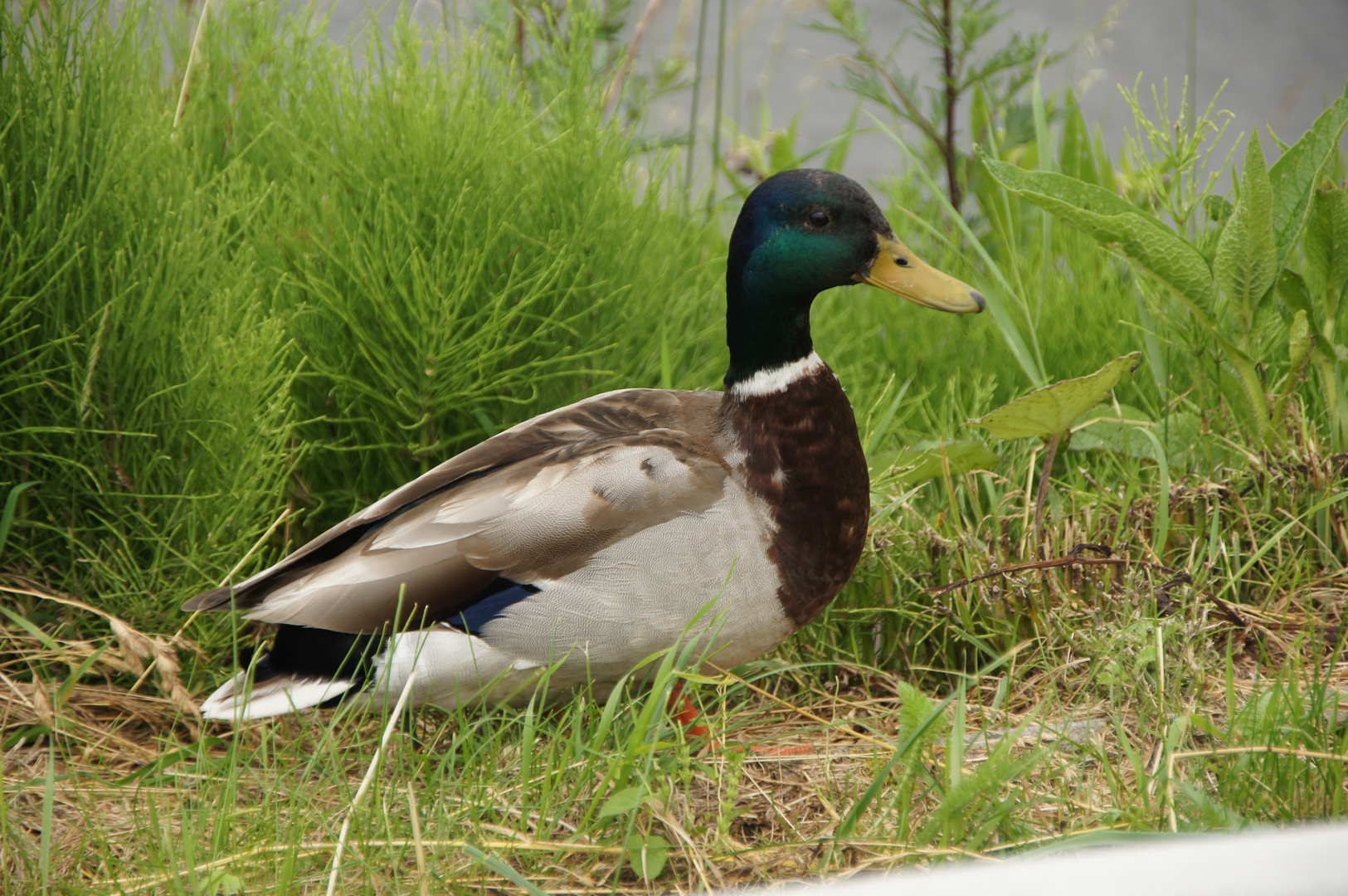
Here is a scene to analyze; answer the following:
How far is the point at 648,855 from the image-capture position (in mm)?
1573

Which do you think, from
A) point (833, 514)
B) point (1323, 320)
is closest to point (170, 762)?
point (833, 514)

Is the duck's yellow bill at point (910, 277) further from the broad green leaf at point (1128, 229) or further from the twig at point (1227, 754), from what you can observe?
the twig at point (1227, 754)

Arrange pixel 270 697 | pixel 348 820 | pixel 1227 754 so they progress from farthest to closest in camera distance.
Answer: pixel 270 697 < pixel 1227 754 < pixel 348 820

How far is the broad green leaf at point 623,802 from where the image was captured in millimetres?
1567

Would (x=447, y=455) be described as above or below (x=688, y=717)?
above

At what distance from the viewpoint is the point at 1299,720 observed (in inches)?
66.4

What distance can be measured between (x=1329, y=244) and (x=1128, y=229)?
1.56 ft

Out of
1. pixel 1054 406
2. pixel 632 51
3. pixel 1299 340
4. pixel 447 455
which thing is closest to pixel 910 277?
pixel 1054 406

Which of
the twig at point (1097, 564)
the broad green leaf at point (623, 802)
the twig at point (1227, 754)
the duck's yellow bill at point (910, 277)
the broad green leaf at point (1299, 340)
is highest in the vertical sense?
the duck's yellow bill at point (910, 277)

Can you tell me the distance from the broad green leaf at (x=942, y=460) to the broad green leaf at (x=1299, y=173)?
0.70 metres

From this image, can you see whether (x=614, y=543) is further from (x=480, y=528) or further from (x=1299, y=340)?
(x=1299, y=340)

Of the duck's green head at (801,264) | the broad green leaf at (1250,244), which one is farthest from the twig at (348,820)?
the broad green leaf at (1250,244)

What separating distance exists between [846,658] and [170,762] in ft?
4.45

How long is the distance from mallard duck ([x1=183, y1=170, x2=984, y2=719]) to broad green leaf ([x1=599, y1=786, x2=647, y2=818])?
0.46 m
